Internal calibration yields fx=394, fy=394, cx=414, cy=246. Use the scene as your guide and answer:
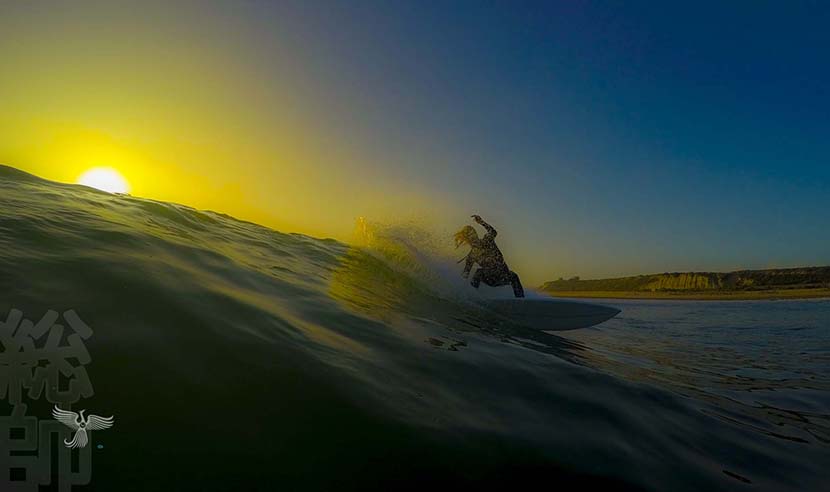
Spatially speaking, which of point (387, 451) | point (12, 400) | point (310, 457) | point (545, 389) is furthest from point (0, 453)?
point (545, 389)

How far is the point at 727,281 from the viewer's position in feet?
152

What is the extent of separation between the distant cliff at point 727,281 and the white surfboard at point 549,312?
44.8m

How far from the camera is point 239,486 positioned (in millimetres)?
1650

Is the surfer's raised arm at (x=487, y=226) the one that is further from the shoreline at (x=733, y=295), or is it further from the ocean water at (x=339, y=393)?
the shoreline at (x=733, y=295)

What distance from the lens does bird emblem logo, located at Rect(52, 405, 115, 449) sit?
67.5 inches

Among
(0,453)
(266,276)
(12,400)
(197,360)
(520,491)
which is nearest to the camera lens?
(0,453)

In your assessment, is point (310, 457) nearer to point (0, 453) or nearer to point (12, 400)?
point (0, 453)

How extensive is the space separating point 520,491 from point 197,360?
205 centimetres

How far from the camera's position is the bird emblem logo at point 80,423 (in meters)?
1.71

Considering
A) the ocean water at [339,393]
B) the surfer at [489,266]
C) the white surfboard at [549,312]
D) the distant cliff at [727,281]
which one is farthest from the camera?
the distant cliff at [727,281]

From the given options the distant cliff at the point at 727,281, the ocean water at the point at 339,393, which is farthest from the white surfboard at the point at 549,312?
the distant cliff at the point at 727,281

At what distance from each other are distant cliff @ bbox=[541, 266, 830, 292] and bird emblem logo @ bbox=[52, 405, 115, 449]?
55.1m

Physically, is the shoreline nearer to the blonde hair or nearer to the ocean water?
the blonde hair

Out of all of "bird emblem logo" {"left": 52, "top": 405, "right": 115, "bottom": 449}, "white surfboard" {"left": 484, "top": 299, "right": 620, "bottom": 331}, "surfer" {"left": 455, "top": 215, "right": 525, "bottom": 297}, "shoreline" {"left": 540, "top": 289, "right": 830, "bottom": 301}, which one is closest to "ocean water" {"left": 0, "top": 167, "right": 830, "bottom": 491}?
"bird emblem logo" {"left": 52, "top": 405, "right": 115, "bottom": 449}
